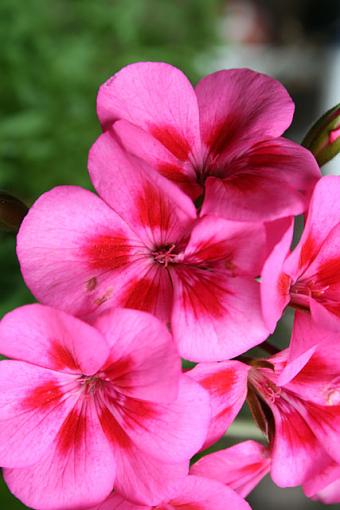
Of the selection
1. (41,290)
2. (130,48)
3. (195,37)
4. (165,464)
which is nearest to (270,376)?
(165,464)

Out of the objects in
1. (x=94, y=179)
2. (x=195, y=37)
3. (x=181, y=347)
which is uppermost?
(x=94, y=179)

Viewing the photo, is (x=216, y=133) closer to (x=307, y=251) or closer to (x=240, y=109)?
(x=240, y=109)

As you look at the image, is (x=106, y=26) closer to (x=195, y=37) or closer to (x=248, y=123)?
(x=195, y=37)

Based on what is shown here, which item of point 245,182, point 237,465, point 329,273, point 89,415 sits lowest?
point 237,465

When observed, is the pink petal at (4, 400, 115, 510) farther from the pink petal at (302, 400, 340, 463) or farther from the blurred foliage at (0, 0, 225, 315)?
the blurred foliage at (0, 0, 225, 315)

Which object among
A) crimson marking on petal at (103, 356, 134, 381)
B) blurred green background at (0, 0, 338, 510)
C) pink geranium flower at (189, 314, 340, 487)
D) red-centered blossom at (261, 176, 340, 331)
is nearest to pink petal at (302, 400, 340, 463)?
pink geranium flower at (189, 314, 340, 487)

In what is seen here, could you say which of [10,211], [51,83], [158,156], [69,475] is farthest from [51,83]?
[69,475]

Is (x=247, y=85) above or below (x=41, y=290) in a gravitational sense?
above
